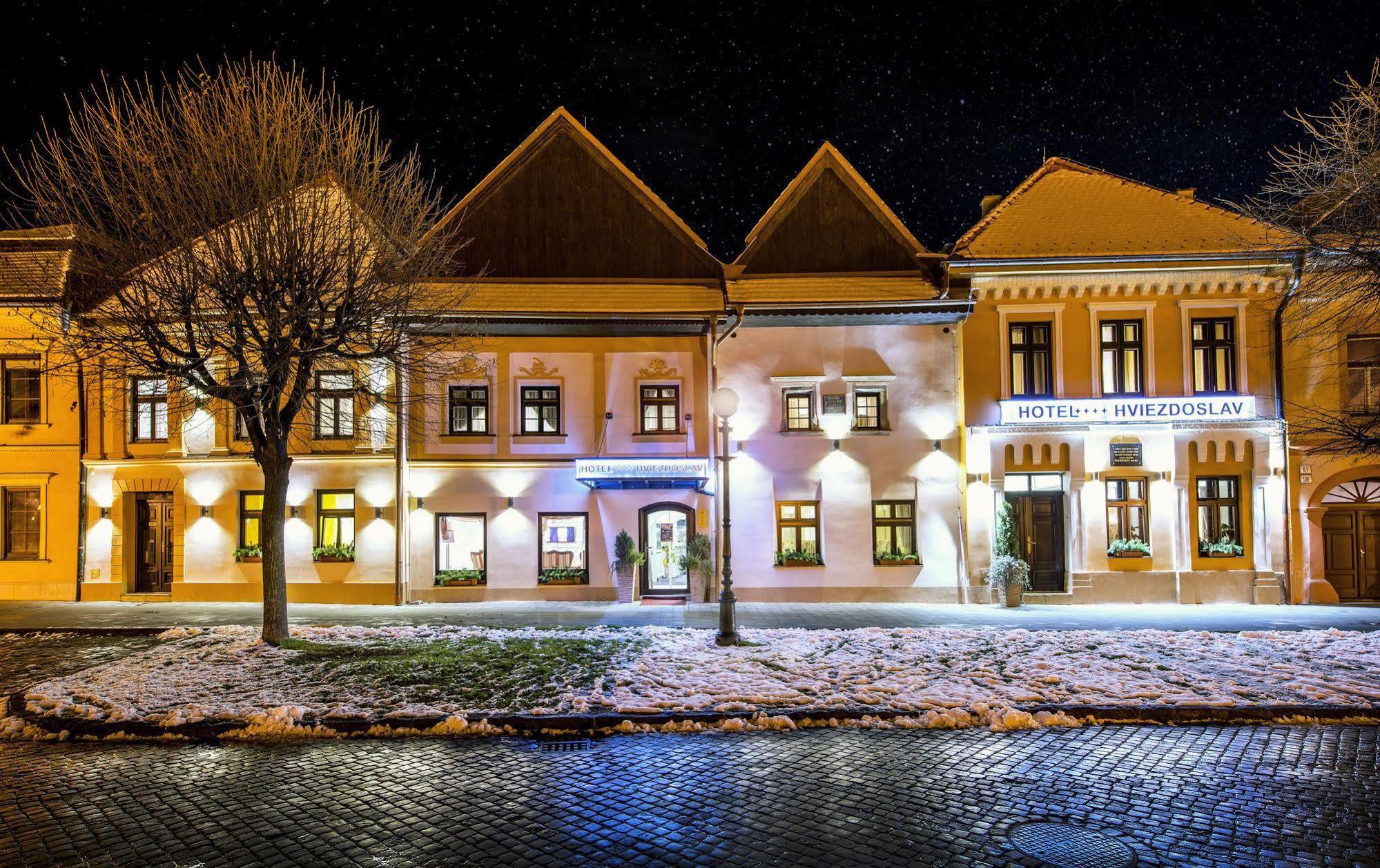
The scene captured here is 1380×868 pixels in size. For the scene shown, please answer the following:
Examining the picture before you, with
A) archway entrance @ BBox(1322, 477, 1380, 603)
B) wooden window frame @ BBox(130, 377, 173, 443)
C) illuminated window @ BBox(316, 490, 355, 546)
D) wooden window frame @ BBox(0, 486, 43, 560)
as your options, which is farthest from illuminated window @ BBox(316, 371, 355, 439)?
archway entrance @ BBox(1322, 477, 1380, 603)

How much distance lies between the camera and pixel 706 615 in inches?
727

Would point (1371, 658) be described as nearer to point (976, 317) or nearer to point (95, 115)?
point (976, 317)

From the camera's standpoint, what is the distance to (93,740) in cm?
963

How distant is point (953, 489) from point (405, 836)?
1715 cm

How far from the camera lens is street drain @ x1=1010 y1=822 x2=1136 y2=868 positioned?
19.7 feet

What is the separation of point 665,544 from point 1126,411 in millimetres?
12342

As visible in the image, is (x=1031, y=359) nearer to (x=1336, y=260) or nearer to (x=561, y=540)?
(x=1336, y=260)

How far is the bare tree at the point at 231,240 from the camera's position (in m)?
13.0

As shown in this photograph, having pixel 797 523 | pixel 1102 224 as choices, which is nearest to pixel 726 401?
pixel 797 523

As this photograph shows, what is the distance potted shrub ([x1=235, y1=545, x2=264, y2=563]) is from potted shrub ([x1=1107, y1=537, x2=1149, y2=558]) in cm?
2233

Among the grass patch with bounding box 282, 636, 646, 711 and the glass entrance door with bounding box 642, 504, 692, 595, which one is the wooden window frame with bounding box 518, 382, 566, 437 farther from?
the grass patch with bounding box 282, 636, 646, 711

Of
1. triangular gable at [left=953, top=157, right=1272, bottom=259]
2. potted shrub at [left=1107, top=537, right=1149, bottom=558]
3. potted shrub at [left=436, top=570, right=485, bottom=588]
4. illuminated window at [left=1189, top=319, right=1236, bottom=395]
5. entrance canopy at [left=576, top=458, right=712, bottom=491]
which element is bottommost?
potted shrub at [left=436, top=570, right=485, bottom=588]

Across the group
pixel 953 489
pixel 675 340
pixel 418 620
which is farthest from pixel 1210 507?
pixel 418 620

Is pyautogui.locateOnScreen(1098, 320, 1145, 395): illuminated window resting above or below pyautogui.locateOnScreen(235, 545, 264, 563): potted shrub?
above
